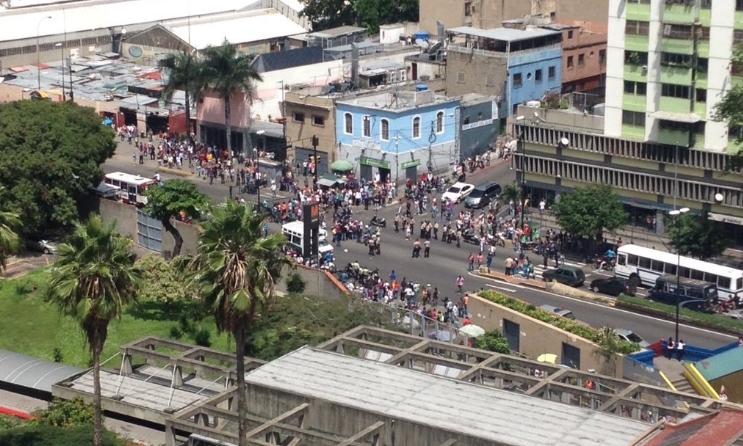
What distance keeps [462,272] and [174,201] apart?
1324 cm

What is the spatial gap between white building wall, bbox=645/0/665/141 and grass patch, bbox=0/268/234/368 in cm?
2448

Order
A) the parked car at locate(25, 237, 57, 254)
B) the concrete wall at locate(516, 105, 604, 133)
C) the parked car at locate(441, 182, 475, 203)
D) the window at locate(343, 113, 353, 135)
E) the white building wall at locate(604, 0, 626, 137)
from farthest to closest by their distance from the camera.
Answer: the window at locate(343, 113, 353, 135), the parked car at locate(441, 182, 475, 203), the concrete wall at locate(516, 105, 604, 133), the white building wall at locate(604, 0, 626, 137), the parked car at locate(25, 237, 57, 254)

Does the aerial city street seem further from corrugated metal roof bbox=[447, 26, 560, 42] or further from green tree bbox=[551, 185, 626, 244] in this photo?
corrugated metal roof bbox=[447, 26, 560, 42]

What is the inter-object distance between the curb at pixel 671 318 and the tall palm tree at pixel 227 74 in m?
31.6

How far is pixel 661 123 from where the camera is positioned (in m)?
74.9

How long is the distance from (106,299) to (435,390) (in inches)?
417

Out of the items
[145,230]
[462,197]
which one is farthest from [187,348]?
[462,197]

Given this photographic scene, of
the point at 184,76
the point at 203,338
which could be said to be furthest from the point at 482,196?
the point at 203,338

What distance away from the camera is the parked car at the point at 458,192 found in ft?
265

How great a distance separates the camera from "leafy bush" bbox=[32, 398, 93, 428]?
50.2 m

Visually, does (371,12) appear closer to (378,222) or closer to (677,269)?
(378,222)

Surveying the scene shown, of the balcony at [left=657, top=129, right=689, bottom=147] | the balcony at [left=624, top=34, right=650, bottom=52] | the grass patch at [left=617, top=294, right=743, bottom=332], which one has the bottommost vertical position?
the grass patch at [left=617, top=294, right=743, bottom=332]

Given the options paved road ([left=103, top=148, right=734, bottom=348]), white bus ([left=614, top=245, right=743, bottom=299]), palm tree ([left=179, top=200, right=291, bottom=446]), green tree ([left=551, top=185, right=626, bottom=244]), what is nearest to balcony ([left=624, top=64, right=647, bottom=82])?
green tree ([left=551, top=185, right=626, bottom=244])

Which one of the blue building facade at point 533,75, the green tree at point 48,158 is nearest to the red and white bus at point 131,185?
the green tree at point 48,158
